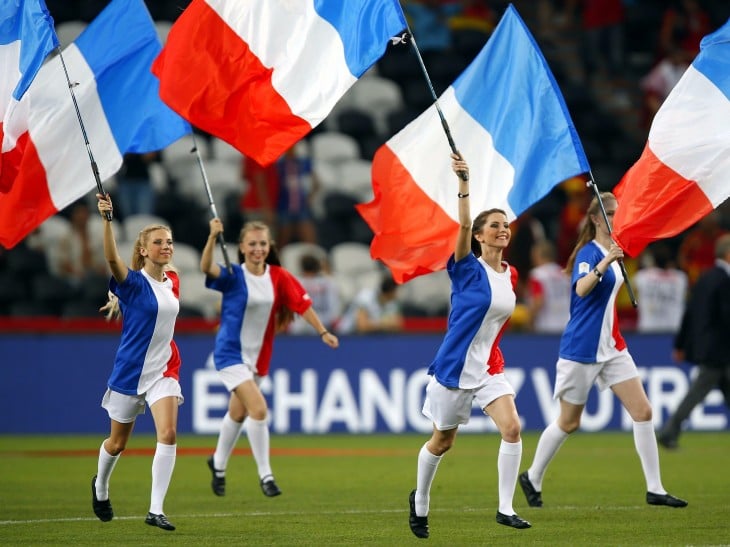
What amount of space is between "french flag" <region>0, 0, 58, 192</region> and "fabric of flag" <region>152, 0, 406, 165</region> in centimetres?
93

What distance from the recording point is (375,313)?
69.3 feet

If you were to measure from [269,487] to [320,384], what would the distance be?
6.68 metres

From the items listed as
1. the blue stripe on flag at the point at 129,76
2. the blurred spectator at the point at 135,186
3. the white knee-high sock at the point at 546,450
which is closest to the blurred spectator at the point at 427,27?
the blurred spectator at the point at 135,186

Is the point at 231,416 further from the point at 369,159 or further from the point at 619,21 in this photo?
the point at 619,21

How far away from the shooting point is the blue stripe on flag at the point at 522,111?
12.4 m

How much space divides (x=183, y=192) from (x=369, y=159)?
3720 millimetres

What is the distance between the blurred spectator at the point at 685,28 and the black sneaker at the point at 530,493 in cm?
1516

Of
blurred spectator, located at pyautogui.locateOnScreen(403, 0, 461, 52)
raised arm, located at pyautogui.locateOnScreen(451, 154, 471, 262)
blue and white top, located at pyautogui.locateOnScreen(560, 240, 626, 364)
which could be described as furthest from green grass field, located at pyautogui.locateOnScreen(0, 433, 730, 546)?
blurred spectator, located at pyautogui.locateOnScreen(403, 0, 461, 52)

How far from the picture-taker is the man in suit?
1756cm

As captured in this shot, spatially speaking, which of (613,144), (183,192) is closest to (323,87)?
(183,192)

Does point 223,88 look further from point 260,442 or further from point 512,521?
point 512,521

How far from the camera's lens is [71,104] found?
1274cm

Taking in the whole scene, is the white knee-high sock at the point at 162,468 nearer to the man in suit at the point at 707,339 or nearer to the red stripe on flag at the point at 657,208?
the red stripe on flag at the point at 657,208

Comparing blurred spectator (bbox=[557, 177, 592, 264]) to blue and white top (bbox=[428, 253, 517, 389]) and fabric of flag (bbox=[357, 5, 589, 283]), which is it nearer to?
fabric of flag (bbox=[357, 5, 589, 283])
